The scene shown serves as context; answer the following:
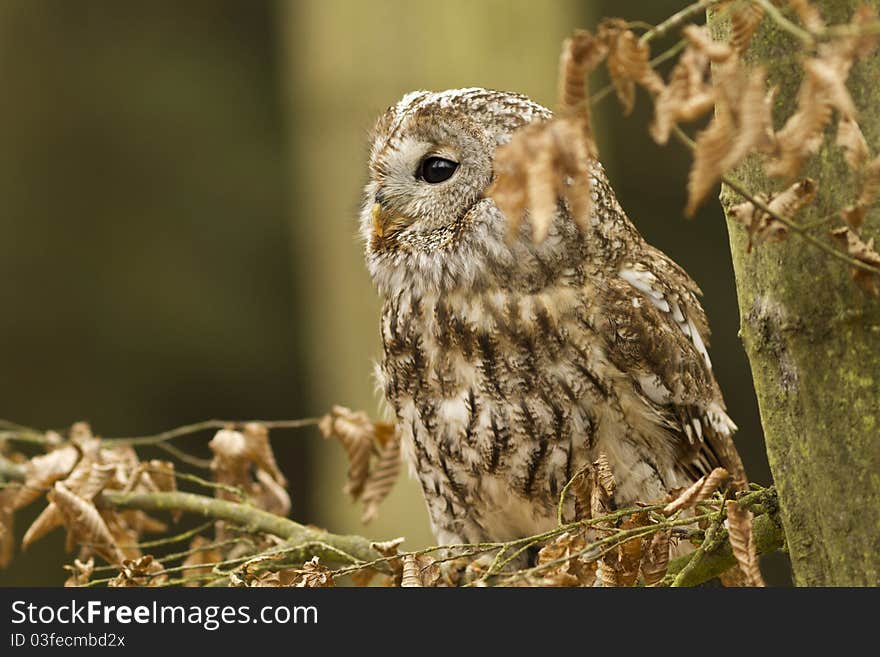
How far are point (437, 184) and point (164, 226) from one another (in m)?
4.31

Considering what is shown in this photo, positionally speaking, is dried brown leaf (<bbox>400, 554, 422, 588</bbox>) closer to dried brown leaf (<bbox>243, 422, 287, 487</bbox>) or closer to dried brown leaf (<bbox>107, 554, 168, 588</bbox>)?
dried brown leaf (<bbox>107, 554, 168, 588</bbox>)

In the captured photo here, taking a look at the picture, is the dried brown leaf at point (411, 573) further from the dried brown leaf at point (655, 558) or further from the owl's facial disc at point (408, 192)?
the owl's facial disc at point (408, 192)

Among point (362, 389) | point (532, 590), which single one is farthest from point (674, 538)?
point (362, 389)

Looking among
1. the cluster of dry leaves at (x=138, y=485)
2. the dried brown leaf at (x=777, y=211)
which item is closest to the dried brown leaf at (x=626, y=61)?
the dried brown leaf at (x=777, y=211)

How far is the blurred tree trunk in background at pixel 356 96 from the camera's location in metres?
3.83

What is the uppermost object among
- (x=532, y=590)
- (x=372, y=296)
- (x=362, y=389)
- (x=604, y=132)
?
(x=604, y=132)

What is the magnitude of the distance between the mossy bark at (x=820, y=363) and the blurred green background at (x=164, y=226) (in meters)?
4.28

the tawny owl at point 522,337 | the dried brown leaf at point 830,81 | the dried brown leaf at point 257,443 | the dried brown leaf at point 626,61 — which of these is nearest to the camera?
the dried brown leaf at point 830,81

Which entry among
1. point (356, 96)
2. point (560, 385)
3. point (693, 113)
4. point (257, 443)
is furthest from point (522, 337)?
point (356, 96)

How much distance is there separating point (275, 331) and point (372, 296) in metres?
2.08

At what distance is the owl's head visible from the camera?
2.04 meters

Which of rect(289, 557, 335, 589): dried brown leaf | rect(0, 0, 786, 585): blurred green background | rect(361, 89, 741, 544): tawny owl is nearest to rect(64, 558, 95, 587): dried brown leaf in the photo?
rect(289, 557, 335, 589): dried brown leaf

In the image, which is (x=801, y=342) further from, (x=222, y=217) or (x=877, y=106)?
(x=222, y=217)

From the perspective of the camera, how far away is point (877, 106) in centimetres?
125
